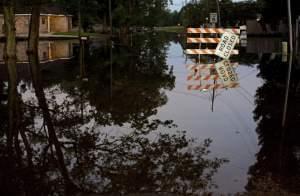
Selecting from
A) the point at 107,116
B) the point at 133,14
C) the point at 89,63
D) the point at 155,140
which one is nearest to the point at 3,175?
the point at 155,140

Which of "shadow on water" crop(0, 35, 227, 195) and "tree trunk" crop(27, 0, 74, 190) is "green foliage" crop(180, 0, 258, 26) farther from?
"shadow on water" crop(0, 35, 227, 195)

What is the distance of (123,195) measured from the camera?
6508mm

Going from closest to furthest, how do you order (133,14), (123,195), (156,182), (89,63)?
(123,195) < (156,182) < (89,63) < (133,14)

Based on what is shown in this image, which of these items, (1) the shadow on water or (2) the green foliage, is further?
(2) the green foliage

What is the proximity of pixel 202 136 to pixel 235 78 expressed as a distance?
998 centimetres

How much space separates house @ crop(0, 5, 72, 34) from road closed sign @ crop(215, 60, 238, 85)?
49704 mm

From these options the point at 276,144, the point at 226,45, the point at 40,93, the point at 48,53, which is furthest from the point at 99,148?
the point at 48,53

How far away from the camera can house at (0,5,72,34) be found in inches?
2781

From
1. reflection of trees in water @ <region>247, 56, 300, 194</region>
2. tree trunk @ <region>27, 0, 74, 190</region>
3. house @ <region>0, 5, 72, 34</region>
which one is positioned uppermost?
house @ <region>0, 5, 72, 34</region>

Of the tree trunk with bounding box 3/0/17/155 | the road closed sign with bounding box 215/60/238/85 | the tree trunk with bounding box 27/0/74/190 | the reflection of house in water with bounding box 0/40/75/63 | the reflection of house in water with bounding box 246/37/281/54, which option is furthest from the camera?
the reflection of house in water with bounding box 246/37/281/54

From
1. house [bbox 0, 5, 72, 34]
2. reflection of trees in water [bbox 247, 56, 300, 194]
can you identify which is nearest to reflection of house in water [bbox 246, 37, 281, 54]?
reflection of trees in water [bbox 247, 56, 300, 194]

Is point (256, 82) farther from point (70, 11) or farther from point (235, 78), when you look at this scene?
point (70, 11)

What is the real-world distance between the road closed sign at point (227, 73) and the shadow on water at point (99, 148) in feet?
12.0

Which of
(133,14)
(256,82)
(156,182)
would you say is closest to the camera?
(156,182)
